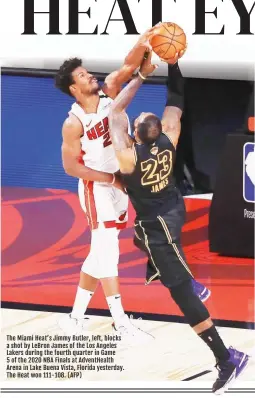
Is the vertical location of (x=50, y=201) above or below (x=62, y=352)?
above

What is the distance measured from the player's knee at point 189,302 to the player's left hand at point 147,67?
2.47 ft

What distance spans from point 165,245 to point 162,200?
0.52 feet

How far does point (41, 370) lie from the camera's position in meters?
5.13

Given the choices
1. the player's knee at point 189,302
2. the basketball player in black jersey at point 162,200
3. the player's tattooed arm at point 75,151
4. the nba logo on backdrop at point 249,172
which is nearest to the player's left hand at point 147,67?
the basketball player in black jersey at point 162,200

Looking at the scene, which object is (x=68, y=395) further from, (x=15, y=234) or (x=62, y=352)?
(x=15, y=234)

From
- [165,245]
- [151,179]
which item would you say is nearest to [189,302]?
[165,245]

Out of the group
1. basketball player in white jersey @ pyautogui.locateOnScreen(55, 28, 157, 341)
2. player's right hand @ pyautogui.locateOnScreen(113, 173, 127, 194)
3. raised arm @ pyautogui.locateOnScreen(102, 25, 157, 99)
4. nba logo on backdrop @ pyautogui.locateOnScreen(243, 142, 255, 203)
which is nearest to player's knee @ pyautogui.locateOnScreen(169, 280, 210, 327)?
basketball player in white jersey @ pyautogui.locateOnScreen(55, 28, 157, 341)

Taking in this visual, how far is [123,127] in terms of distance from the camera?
16.5 feet

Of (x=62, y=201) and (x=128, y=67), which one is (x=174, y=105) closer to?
(x=128, y=67)

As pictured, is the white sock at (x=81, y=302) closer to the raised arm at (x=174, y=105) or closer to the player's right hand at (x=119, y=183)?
the player's right hand at (x=119, y=183)

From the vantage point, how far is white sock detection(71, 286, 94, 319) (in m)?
5.18

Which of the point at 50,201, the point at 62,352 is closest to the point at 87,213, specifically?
the point at 50,201

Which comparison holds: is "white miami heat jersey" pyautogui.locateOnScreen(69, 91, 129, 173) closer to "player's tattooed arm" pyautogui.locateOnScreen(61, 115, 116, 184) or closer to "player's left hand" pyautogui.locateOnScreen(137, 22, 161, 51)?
"player's tattooed arm" pyautogui.locateOnScreen(61, 115, 116, 184)

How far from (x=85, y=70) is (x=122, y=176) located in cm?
40
